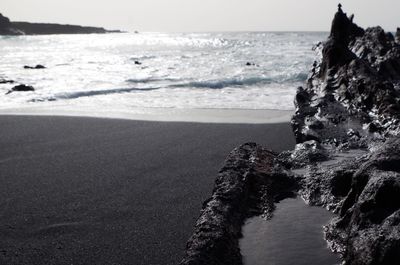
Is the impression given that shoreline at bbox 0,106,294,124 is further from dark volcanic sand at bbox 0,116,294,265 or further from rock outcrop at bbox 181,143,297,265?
rock outcrop at bbox 181,143,297,265

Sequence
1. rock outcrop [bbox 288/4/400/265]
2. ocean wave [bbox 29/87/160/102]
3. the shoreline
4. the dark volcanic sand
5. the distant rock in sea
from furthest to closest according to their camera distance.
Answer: the distant rock in sea < ocean wave [bbox 29/87/160/102] < the shoreline < the dark volcanic sand < rock outcrop [bbox 288/4/400/265]

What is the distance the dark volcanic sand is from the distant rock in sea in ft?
311

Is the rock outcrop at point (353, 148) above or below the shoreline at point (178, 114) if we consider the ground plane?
above

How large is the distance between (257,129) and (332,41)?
185cm

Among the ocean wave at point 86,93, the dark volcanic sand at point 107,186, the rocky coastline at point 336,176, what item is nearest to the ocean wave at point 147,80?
the ocean wave at point 86,93

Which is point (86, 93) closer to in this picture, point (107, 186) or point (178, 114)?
point (178, 114)

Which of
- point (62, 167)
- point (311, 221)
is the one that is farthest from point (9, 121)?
point (311, 221)

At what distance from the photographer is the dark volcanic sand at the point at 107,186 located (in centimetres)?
260

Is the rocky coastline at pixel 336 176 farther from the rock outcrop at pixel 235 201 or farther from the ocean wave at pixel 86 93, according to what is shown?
the ocean wave at pixel 86 93

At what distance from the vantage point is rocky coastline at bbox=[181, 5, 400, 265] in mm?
1718

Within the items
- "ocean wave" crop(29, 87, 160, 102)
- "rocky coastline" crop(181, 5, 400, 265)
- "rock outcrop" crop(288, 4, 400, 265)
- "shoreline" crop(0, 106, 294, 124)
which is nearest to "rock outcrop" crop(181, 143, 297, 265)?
"rocky coastline" crop(181, 5, 400, 265)

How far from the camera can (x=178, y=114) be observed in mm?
7715

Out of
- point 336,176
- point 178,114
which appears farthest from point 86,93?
point 336,176

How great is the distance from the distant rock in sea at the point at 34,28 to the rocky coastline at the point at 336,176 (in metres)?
96.9
